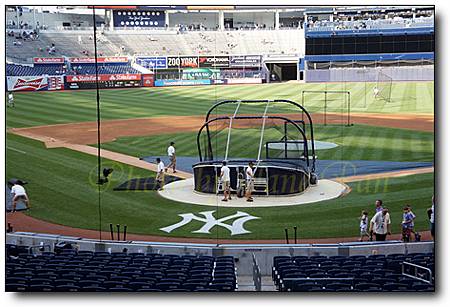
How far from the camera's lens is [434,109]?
1246 cm

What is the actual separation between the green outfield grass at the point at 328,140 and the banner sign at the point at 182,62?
119 cm

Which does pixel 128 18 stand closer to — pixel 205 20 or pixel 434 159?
pixel 205 20

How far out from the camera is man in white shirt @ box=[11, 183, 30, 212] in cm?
1268

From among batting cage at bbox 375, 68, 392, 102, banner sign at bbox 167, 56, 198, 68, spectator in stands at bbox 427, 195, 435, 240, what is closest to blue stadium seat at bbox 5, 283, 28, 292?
banner sign at bbox 167, 56, 198, 68

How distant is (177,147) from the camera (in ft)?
43.9

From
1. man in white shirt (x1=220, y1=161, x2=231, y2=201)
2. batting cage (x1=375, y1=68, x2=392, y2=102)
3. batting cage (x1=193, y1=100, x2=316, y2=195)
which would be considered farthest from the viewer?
batting cage (x1=375, y1=68, x2=392, y2=102)

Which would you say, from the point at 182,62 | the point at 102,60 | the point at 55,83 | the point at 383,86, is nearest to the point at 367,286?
the point at 383,86

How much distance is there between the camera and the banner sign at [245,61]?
1323cm

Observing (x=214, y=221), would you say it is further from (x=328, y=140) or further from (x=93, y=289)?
(x=93, y=289)

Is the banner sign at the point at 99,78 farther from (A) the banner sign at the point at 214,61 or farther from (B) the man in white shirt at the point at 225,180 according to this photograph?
(B) the man in white shirt at the point at 225,180

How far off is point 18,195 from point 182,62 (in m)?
3.59

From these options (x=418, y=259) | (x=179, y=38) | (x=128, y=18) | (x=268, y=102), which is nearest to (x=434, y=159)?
(x=418, y=259)

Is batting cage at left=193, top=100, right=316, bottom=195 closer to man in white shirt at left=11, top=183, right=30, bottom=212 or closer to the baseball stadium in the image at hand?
the baseball stadium

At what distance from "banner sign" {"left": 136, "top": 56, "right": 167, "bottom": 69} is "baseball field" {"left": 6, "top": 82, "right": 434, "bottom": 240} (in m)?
0.48
